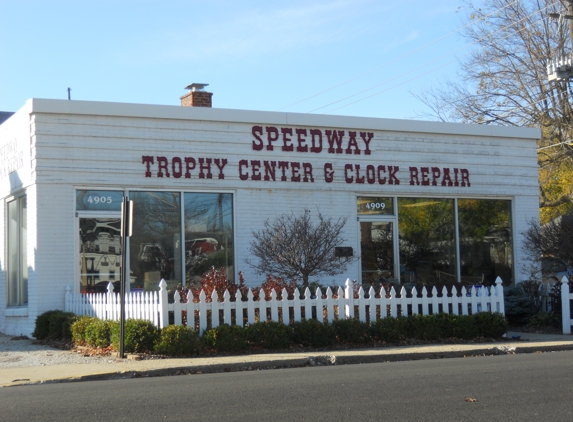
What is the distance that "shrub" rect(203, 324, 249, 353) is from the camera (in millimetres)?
13367

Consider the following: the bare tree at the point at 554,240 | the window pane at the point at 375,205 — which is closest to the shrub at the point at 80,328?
the window pane at the point at 375,205

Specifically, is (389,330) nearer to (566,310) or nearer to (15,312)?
(566,310)

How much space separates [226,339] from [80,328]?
3.11 meters

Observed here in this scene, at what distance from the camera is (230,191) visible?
720 inches

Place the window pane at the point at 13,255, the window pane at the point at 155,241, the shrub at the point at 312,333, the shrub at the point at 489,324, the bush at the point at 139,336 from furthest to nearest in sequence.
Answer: the window pane at the point at 13,255 → the window pane at the point at 155,241 → the shrub at the point at 489,324 → the shrub at the point at 312,333 → the bush at the point at 139,336

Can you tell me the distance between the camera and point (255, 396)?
8.95 meters

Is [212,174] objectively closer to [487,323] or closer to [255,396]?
[487,323]

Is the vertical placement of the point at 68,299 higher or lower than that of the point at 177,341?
higher

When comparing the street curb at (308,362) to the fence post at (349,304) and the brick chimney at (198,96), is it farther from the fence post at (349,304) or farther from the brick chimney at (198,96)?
the brick chimney at (198,96)

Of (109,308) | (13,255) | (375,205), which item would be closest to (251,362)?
(109,308)

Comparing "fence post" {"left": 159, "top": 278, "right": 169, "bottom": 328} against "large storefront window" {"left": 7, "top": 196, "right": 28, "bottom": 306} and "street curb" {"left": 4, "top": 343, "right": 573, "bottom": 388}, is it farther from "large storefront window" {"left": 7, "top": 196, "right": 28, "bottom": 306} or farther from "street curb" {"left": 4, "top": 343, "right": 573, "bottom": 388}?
"large storefront window" {"left": 7, "top": 196, "right": 28, "bottom": 306}

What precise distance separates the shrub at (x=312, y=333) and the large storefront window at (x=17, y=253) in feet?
24.2

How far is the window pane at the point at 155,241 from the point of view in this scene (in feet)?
56.9

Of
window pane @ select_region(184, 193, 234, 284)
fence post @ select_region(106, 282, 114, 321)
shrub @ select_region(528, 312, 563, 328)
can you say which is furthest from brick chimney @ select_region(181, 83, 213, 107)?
shrub @ select_region(528, 312, 563, 328)
